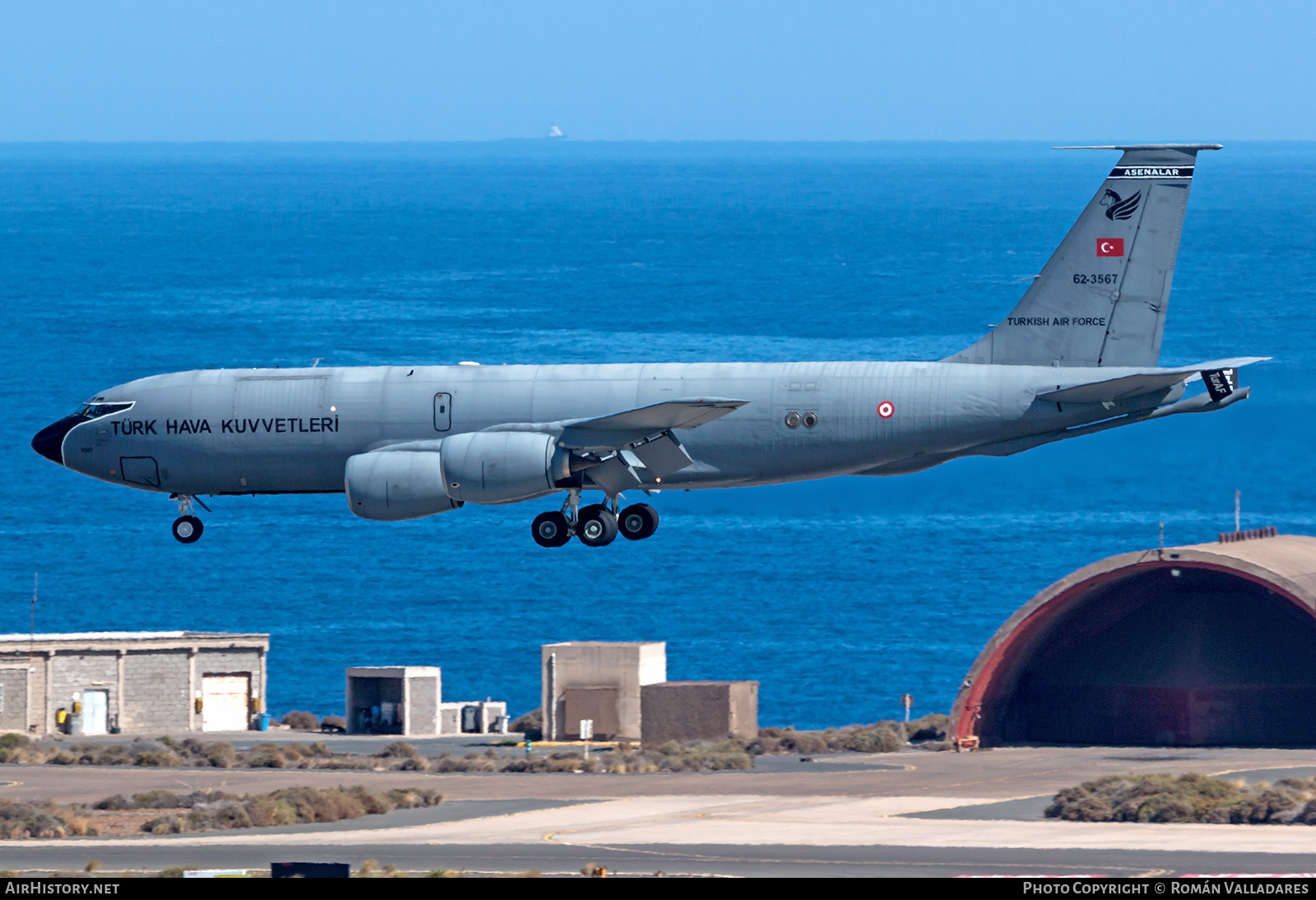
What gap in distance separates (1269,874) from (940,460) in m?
13.6

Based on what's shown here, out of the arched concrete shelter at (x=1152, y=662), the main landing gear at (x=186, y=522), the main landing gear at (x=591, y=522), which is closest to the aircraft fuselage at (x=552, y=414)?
the main landing gear at (x=186, y=522)

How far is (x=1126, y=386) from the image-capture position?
2089 inches

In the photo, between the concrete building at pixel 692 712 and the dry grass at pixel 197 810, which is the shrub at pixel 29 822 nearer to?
the dry grass at pixel 197 810

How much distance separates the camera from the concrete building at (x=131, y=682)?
338 ft

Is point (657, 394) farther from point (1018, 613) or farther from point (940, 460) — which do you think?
point (1018, 613)

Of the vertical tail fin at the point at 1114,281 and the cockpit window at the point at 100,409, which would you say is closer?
the vertical tail fin at the point at 1114,281

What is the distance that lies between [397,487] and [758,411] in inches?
387

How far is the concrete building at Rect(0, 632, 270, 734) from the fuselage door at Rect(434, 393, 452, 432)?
51095 mm

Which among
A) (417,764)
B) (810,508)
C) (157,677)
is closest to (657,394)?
(810,508)

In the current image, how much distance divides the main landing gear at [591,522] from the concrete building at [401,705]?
4877 cm

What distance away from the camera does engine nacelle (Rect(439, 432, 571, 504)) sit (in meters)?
55.5

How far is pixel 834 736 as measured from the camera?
9544 centimetres

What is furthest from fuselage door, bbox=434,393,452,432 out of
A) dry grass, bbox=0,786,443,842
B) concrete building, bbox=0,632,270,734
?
concrete building, bbox=0,632,270,734

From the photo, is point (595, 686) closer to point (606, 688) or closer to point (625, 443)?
point (606, 688)
